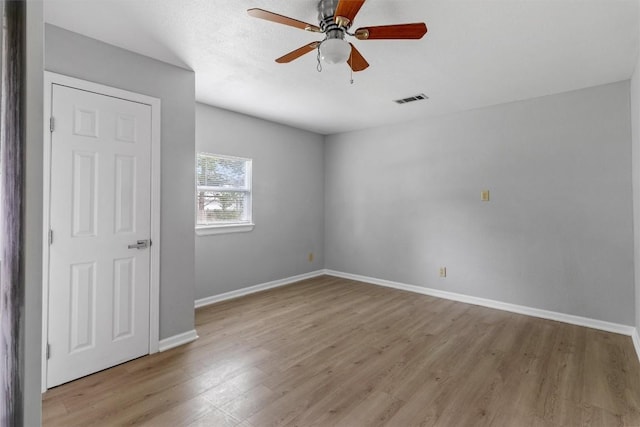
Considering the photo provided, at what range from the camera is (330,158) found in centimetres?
556

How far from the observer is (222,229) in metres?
4.06

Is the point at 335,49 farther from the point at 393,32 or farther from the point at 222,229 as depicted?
the point at 222,229

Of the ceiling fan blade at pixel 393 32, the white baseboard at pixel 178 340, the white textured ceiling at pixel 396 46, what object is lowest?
the white baseboard at pixel 178 340

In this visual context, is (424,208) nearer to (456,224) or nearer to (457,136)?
(456,224)

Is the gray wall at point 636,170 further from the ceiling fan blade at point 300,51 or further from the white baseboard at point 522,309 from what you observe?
the ceiling fan blade at point 300,51

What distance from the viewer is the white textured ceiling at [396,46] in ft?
6.43

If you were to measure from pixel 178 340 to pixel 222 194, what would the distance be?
1.99 metres

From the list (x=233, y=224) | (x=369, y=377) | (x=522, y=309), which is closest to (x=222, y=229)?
(x=233, y=224)

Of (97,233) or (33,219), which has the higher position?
(33,219)

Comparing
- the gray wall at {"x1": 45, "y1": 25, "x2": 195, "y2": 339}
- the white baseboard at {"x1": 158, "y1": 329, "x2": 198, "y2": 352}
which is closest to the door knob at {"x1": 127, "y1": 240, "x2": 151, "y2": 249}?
the gray wall at {"x1": 45, "y1": 25, "x2": 195, "y2": 339}

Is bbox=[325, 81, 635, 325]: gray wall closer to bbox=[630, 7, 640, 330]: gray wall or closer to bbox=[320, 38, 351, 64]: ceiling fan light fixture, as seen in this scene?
bbox=[630, 7, 640, 330]: gray wall

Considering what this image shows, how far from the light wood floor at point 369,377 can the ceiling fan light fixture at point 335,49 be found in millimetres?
2195

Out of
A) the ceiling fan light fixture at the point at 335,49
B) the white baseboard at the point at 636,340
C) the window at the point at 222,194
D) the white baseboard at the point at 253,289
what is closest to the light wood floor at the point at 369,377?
the white baseboard at the point at 636,340

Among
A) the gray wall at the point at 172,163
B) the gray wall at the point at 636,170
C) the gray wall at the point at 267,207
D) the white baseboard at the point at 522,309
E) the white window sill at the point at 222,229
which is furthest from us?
the gray wall at the point at 267,207
